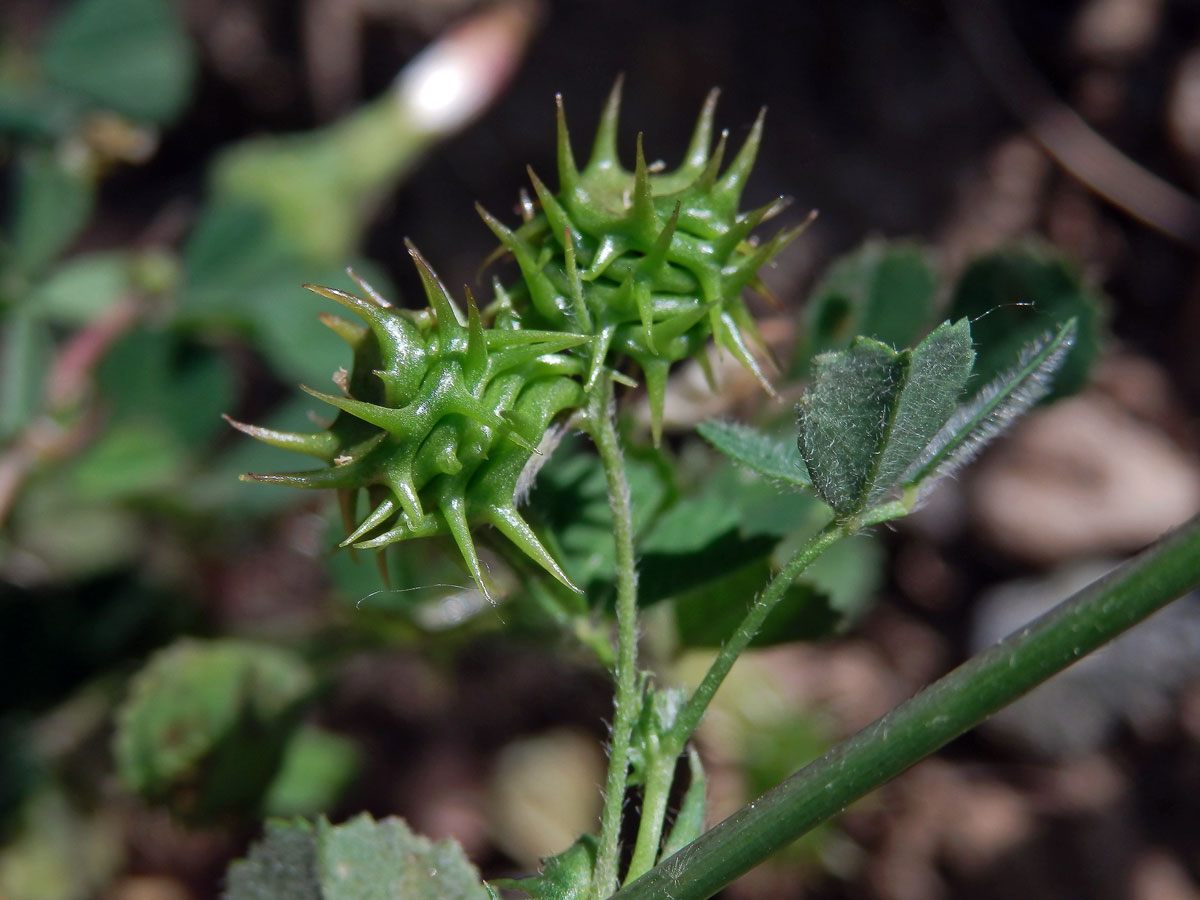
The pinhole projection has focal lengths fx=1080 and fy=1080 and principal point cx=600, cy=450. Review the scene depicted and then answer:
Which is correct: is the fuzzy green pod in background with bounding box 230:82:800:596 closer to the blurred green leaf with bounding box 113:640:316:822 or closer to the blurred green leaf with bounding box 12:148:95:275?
the blurred green leaf with bounding box 113:640:316:822

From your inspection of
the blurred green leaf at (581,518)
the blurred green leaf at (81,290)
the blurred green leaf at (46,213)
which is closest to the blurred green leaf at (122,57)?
the blurred green leaf at (46,213)

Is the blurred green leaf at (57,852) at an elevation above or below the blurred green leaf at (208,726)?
below

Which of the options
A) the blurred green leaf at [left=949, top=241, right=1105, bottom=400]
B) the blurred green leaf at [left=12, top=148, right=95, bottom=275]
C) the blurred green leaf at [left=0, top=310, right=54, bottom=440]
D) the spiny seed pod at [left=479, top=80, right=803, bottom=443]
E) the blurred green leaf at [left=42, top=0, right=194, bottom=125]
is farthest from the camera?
the blurred green leaf at [left=42, top=0, right=194, bottom=125]

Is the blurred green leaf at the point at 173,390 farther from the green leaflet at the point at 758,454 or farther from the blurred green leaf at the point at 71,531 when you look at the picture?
the green leaflet at the point at 758,454

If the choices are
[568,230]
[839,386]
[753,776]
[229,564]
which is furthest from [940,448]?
[229,564]

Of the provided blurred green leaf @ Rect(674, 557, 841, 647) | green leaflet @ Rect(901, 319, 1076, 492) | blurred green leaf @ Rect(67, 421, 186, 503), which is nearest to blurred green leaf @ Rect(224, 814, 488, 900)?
blurred green leaf @ Rect(674, 557, 841, 647)

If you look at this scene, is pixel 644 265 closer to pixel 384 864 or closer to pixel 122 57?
pixel 384 864
